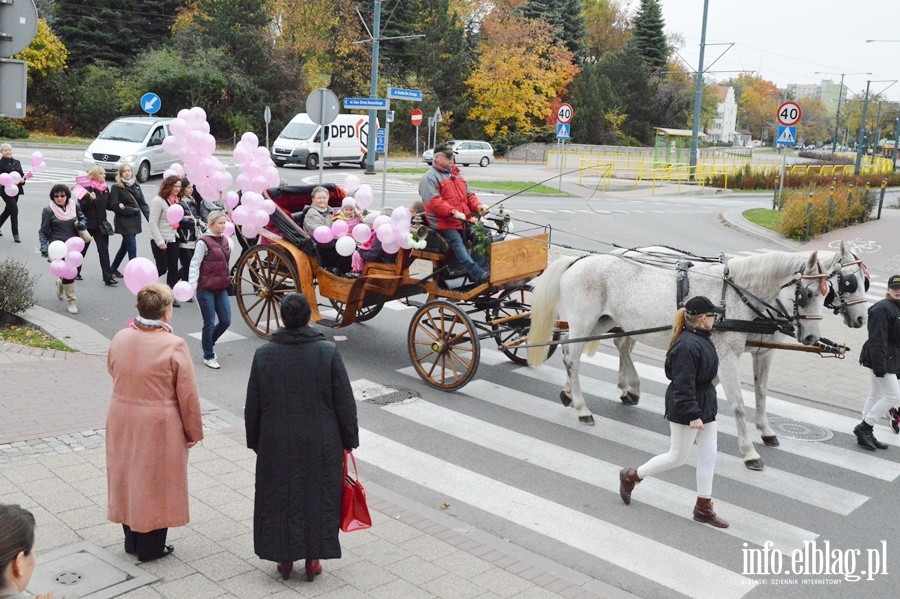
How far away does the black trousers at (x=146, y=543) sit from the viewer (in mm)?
5430

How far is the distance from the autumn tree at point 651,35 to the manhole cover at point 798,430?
7049 centimetres

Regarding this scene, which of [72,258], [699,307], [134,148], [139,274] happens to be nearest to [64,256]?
[72,258]

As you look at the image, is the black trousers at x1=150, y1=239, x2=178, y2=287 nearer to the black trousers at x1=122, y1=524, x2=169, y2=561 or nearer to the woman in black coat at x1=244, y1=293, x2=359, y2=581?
the black trousers at x1=122, y1=524, x2=169, y2=561

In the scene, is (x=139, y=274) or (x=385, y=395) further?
(x=385, y=395)

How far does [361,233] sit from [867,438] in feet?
18.3

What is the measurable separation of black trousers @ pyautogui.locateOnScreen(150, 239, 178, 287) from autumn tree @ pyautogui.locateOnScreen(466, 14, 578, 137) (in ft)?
162

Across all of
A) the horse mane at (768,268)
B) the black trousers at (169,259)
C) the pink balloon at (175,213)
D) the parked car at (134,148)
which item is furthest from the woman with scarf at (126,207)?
the parked car at (134,148)

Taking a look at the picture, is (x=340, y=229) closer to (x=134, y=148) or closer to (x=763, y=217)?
(x=134, y=148)

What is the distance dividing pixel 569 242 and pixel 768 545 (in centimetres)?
1490

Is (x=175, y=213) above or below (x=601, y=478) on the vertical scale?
above

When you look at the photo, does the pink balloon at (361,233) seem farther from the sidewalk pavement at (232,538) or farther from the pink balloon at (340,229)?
the sidewalk pavement at (232,538)

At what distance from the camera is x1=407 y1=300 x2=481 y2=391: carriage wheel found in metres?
9.39

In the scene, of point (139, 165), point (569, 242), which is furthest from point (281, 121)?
point (569, 242)

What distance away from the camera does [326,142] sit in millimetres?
39625
